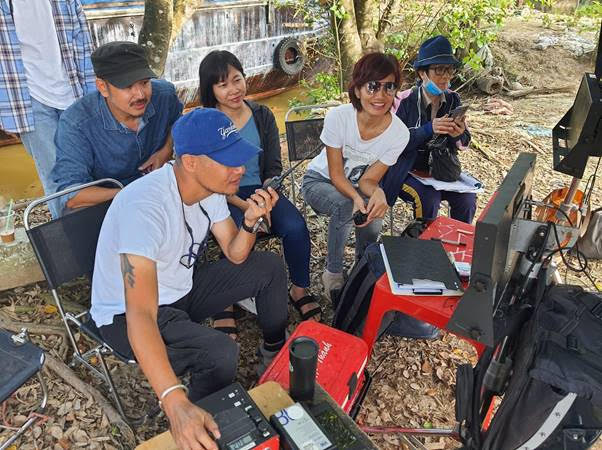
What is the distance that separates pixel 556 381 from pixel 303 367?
77 cm

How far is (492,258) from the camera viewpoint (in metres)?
1.40

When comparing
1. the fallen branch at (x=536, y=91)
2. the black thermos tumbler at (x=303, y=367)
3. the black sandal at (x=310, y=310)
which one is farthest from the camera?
the fallen branch at (x=536, y=91)

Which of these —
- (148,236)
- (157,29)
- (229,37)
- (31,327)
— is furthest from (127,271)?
(229,37)

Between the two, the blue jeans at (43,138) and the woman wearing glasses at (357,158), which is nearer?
the woman wearing glasses at (357,158)

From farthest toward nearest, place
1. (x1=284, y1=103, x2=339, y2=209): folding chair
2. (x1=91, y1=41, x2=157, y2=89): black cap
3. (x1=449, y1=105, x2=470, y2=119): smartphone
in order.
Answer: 1. (x1=284, y1=103, x2=339, y2=209): folding chair
2. (x1=449, y1=105, x2=470, y2=119): smartphone
3. (x1=91, y1=41, x2=157, y2=89): black cap

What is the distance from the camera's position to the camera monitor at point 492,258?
136 cm

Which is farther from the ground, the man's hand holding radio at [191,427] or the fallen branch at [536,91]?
the man's hand holding radio at [191,427]

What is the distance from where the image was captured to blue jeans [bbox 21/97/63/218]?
122 inches

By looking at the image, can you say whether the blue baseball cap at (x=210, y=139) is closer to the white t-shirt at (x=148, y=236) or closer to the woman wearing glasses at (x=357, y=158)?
the white t-shirt at (x=148, y=236)

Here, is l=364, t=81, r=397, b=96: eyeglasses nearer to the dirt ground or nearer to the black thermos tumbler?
the dirt ground

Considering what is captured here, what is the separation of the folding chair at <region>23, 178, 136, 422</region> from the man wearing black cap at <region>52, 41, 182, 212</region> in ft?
0.77

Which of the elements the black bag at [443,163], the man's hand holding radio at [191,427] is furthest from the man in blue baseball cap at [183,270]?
the black bag at [443,163]

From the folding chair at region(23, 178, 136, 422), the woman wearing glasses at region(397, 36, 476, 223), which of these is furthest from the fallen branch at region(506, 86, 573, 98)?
the folding chair at region(23, 178, 136, 422)

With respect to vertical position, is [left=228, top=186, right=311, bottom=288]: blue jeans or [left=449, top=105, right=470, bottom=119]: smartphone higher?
[left=449, top=105, right=470, bottom=119]: smartphone
